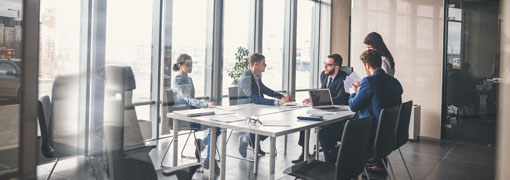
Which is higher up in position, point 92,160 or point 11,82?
point 11,82

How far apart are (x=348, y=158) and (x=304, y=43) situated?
3.62 meters

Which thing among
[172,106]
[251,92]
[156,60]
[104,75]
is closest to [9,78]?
[104,75]

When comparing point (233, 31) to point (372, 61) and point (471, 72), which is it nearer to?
point (372, 61)

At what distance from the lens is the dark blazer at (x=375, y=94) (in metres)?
3.51

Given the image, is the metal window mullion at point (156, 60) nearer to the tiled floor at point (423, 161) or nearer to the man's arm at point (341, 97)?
the tiled floor at point (423, 161)

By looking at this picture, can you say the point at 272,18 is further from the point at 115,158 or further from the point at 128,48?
the point at 115,158

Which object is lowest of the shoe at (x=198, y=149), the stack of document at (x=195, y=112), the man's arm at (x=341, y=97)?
the shoe at (x=198, y=149)

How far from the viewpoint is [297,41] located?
537 centimetres

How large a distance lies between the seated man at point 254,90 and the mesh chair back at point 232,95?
3.6 inches

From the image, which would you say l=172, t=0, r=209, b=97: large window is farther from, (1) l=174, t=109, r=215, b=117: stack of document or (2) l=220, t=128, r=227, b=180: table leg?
(2) l=220, t=128, r=227, b=180: table leg

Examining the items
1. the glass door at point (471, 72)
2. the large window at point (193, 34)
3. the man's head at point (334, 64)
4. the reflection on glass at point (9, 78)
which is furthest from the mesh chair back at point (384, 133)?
the glass door at point (471, 72)

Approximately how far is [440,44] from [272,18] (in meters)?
3.75

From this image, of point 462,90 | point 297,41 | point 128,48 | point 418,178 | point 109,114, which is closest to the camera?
point 109,114

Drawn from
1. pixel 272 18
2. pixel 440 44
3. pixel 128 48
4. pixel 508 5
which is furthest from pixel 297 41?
pixel 508 5
